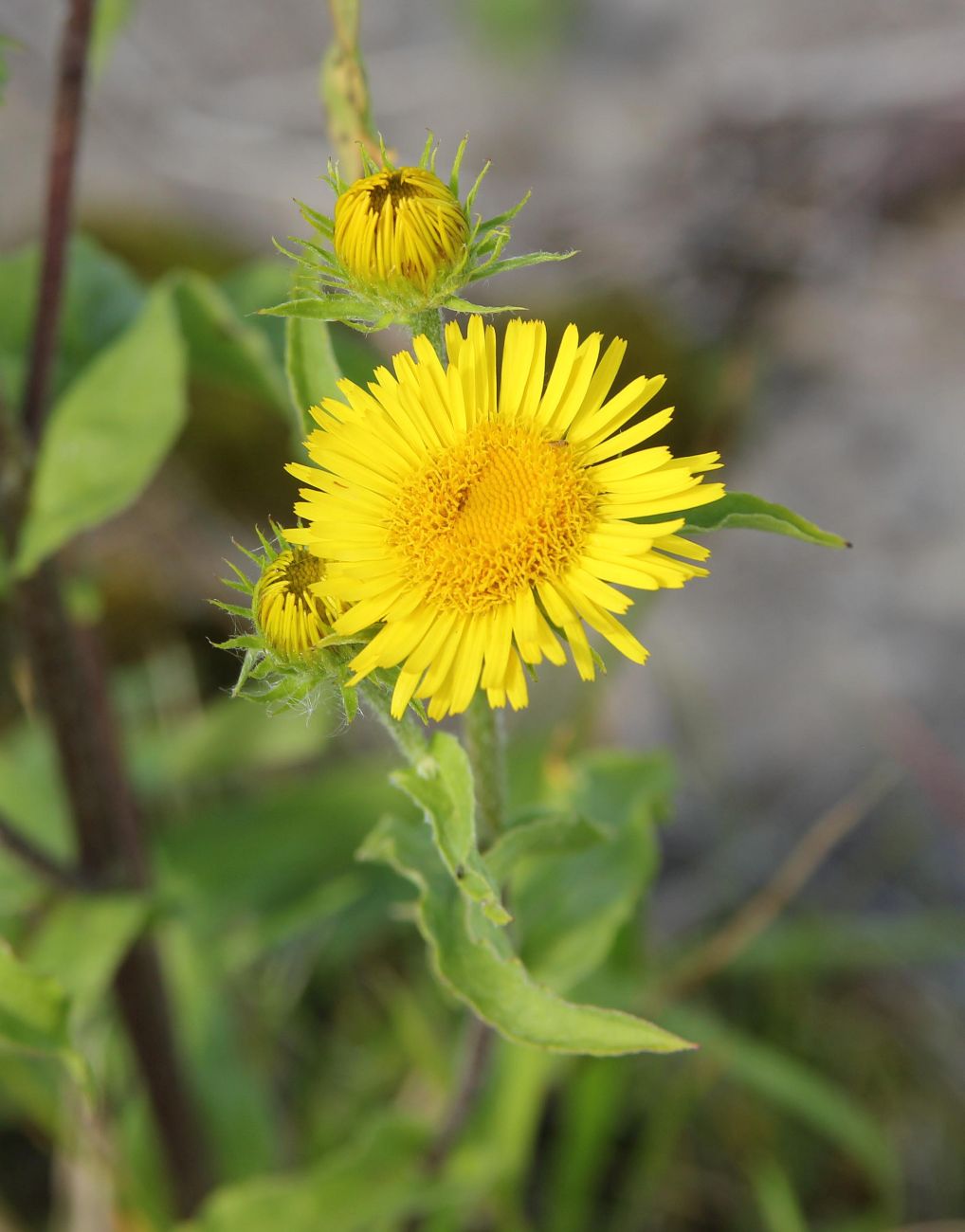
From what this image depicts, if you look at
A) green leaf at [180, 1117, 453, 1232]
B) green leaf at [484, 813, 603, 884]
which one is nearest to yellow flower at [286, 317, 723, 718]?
green leaf at [484, 813, 603, 884]

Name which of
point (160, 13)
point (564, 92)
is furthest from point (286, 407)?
point (160, 13)

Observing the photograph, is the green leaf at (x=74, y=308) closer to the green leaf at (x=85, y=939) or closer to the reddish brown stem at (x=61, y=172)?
the reddish brown stem at (x=61, y=172)

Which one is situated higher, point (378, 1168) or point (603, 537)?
point (603, 537)

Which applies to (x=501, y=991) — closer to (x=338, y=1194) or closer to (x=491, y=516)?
(x=491, y=516)

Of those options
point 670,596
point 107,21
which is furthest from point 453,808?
point 670,596

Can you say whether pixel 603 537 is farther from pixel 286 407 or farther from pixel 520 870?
pixel 286 407

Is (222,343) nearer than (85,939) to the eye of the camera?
No
